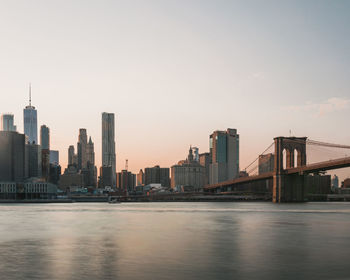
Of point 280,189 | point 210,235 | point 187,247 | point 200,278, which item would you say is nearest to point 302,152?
point 280,189

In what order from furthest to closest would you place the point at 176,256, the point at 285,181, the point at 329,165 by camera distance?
1. the point at 285,181
2. the point at 329,165
3. the point at 176,256

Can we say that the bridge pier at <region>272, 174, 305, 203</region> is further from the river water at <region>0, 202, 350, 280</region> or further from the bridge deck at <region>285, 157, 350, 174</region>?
the river water at <region>0, 202, 350, 280</region>

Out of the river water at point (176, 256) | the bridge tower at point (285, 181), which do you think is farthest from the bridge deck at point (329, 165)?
the river water at point (176, 256)

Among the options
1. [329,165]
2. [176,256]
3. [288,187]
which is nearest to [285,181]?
[288,187]

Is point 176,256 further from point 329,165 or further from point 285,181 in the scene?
point 285,181

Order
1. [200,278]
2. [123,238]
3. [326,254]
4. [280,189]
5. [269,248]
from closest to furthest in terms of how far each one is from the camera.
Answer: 1. [200,278]
2. [326,254]
3. [269,248]
4. [123,238]
5. [280,189]

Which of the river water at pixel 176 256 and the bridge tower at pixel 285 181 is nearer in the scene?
the river water at pixel 176 256

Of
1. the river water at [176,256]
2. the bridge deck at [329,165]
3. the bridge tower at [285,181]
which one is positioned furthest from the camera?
the bridge tower at [285,181]

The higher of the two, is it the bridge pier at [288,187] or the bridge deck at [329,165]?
the bridge deck at [329,165]

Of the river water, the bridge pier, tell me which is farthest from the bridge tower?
the river water

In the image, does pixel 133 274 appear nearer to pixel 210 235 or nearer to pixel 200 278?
pixel 200 278

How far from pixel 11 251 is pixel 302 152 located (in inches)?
4947

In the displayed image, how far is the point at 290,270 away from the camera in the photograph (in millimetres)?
22594

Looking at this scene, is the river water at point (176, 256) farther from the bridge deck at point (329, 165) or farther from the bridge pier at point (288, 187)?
the bridge pier at point (288, 187)
